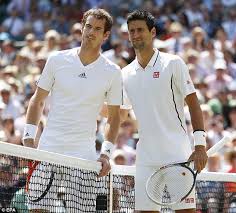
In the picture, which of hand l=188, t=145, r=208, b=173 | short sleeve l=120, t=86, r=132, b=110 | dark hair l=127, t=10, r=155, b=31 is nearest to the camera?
hand l=188, t=145, r=208, b=173

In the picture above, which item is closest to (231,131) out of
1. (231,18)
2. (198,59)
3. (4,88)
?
(198,59)

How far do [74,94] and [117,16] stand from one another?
13234 millimetres

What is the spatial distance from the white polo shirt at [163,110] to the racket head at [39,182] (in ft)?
2.71

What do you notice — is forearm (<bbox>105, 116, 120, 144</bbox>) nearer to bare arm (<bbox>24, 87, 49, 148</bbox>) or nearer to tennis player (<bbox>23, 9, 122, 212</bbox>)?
tennis player (<bbox>23, 9, 122, 212</bbox>)

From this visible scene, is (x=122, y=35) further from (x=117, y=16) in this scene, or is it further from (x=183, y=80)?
(x=183, y=80)

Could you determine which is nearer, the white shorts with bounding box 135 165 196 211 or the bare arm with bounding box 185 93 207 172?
the bare arm with bounding box 185 93 207 172

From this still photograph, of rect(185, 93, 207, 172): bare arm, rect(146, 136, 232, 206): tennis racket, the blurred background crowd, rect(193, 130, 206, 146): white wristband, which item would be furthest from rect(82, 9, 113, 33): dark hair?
the blurred background crowd

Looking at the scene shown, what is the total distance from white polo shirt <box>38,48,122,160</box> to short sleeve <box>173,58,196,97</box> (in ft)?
1.92

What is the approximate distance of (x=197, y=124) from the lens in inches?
299

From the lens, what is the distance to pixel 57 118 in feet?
25.5

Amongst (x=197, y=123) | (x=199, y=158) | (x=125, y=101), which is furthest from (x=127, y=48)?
(x=199, y=158)

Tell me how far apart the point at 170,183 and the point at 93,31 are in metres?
1.53

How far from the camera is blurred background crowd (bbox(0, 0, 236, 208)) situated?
1377 centimetres

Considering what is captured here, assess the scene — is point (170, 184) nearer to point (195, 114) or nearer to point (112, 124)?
point (195, 114)
